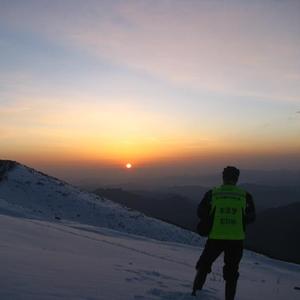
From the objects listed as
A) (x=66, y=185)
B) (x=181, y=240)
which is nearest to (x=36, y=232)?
(x=181, y=240)

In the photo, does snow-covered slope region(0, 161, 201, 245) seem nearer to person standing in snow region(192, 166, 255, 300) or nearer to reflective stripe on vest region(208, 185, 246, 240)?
person standing in snow region(192, 166, 255, 300)

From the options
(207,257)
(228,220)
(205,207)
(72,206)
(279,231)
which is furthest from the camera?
(279,231)

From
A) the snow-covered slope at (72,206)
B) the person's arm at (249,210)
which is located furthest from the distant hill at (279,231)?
the person's arm at (249,210)

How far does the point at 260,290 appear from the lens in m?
12.1

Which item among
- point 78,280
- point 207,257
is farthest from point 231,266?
point 78,280

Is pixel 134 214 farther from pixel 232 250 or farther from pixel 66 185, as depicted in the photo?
pixel 232 250

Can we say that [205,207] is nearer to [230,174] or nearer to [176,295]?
[230,174]

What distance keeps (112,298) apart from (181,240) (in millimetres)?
27381

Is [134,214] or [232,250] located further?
[134,214]

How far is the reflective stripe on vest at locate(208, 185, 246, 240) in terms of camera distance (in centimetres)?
796

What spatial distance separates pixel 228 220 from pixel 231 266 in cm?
72

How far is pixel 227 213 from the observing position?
7.99 m

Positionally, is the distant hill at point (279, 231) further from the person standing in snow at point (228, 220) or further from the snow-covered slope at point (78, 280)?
the person standing in snow at point (228, 220)

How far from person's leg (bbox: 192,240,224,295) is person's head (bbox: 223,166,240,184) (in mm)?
964
